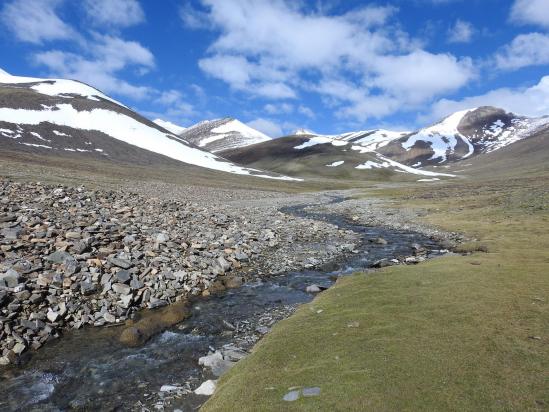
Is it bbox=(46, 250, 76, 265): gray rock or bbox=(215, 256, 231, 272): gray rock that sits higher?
bbox=(46, 250, 76, 265): gray rock

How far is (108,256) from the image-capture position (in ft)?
87.7

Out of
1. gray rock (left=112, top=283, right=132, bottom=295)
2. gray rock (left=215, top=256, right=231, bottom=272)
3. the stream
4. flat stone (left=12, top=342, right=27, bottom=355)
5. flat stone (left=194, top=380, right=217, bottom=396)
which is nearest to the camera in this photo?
flat stone (left=194, top=380, right=217, bottom=396)

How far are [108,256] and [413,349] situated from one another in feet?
67.8

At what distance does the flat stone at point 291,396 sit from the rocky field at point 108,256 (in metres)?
12.5

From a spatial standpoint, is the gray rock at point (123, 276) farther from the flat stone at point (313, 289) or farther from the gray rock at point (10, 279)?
the flat stone at point (313, 289)

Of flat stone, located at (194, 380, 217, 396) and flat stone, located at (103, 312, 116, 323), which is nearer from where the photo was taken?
flat stone, located at (194, 380, 217, 396)

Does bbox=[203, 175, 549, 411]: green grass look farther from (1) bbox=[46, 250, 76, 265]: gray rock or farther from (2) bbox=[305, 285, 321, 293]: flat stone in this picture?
(1) bbox=[46, 250, 76, 265]: gray rock

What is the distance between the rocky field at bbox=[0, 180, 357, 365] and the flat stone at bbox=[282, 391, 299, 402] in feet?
40.9

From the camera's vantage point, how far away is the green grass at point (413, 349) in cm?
1091

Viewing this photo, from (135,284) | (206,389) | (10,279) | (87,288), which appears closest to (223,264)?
(135,284)

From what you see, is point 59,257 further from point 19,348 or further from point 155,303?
point 19,348

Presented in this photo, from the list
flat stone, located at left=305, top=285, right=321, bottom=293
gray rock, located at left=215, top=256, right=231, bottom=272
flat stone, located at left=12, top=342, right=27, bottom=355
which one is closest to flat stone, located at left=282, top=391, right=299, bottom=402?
flat stone, located at left=12, top=342, right=27, bottom=355

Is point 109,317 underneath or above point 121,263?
underneath

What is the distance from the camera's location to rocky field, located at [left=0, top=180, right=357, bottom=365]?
20406mm
